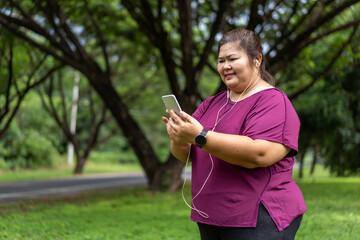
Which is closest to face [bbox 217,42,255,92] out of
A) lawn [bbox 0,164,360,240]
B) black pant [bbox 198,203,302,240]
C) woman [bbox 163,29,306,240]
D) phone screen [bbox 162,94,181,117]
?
woman [bbox 163,29,306,240]

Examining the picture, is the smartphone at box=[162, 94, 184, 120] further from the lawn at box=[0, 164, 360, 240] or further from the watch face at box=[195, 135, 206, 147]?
the lawn at box=[0, 164, 360, 240]

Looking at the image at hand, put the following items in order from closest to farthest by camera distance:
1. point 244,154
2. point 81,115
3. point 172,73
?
point 244,154 < point 172,73 < point 81,115

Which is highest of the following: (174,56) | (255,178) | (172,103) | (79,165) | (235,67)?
(174,56)

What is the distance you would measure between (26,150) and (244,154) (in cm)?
3029

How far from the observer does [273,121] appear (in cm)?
204

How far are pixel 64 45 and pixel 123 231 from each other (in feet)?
19.0

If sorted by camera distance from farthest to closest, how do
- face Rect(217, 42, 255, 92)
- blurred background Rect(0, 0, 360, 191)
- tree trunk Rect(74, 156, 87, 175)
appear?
tree trunk Rect(74, 156, 87, 175) → blurred background Rect(0, 0, 360, 191) → face Rect(217, 42, 255, 92)

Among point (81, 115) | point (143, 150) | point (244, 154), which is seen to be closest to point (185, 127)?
point (244, 154)

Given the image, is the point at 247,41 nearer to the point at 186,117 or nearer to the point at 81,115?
the point at 186,117

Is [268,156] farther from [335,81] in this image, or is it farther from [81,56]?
[335,81]

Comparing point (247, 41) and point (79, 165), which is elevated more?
point (247, 41)

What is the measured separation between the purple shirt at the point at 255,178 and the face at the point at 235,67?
91 millimetres

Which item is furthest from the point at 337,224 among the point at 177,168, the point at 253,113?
the point at 177,168

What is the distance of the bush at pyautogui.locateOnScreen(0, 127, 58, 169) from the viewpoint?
95.6 feet
